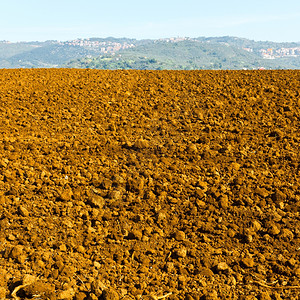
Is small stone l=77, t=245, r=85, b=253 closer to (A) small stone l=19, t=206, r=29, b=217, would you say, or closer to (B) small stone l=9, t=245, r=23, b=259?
(B) small stone l=9, t=245, r=23, b=259

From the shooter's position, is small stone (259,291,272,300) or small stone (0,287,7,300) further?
small stone (259,291,272,300)

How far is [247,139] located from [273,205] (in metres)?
1.85

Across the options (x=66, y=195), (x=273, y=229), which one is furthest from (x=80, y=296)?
(x=273, y=229)

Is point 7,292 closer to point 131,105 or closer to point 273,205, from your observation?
point 273,205

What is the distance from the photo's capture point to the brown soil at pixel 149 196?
133 inches

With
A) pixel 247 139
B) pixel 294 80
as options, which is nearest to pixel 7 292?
pixel 247 139

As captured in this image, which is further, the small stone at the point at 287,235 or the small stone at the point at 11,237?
the small stone at the point at 287,235

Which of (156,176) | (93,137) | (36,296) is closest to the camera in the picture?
(36,296)

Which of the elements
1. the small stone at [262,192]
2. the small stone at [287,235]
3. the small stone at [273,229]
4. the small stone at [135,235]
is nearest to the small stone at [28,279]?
the small stone at [135,235]

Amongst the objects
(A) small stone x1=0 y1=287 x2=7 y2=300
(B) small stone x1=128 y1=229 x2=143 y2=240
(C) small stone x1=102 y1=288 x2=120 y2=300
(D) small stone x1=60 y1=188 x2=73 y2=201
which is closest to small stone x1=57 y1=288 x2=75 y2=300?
(C) small stone x1=102 y1=288 x2=120 y2=300

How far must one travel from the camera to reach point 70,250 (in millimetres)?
3654

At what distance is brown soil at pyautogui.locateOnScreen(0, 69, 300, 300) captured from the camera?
3.37 m

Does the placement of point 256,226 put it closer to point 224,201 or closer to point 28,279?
point 224,201

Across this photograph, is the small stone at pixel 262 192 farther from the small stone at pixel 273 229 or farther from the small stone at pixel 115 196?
the small stone at pixel 115 196
